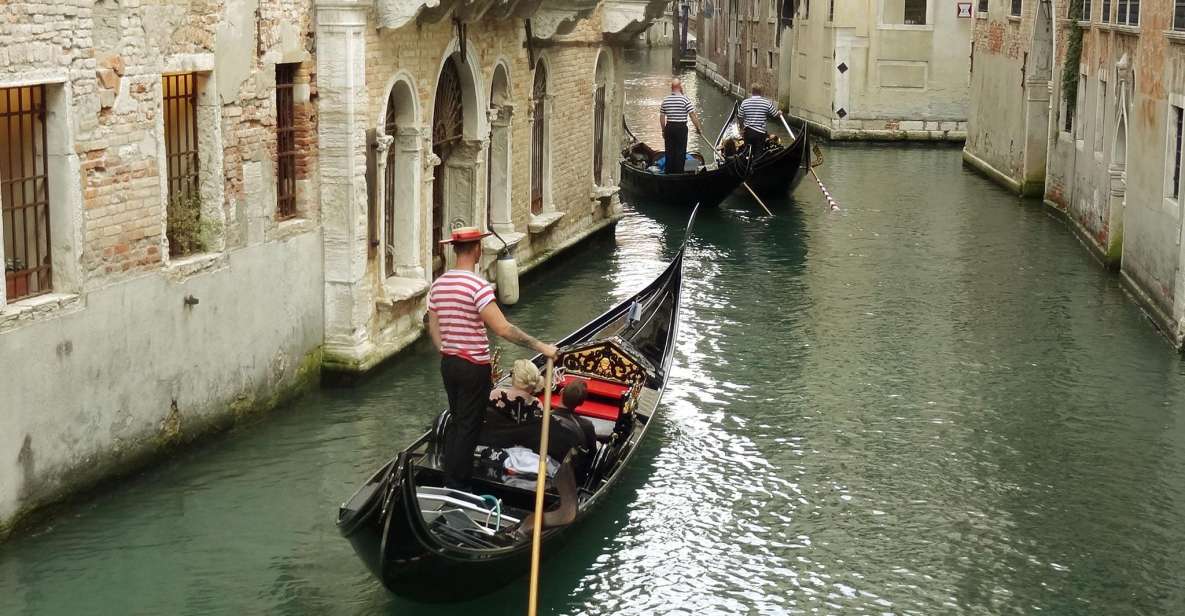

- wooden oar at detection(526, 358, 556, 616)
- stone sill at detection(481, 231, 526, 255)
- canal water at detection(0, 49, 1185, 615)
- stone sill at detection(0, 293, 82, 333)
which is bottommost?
canal water at detection(0, 49, 1185, 615)

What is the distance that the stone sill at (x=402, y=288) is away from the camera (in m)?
9.16

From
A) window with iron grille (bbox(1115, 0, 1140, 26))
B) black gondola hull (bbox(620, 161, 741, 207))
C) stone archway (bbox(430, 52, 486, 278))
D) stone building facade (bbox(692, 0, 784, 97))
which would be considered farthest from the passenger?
stone building facade (bbox(692, 0, 784, 97))

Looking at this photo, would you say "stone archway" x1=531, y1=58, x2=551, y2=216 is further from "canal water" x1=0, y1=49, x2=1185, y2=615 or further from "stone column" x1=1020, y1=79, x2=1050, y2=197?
"stone column" x1=1020, y1=79, x2=1050, y2=197

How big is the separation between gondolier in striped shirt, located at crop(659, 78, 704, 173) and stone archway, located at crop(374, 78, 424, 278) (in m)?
7.32

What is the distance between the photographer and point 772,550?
21.6ft

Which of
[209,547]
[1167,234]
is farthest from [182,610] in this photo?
[1167,234]

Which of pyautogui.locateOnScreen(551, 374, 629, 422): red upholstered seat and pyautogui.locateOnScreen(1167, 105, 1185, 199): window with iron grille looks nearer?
pyautogui.locateOnScreen(551, 374, 629, 422): red upholstered seat

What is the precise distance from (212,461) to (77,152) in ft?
5.29

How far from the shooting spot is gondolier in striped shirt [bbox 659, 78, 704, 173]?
54.6 ft

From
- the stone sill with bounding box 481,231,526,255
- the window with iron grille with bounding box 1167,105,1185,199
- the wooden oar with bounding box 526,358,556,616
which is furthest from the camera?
the stone sill with bounding box 481,231,526,255

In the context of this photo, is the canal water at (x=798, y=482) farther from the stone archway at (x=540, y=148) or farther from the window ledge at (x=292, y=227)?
the window ledge at (x=292, y=227)

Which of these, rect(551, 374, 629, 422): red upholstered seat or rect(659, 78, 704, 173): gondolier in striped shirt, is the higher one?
rect(659, 78, 704, 173): gondolier in striped shirt

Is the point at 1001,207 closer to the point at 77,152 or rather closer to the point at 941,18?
the point at 941,18

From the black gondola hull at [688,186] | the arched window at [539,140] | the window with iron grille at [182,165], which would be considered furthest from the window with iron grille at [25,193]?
the black gondola hull at [688,186]
